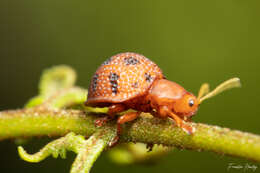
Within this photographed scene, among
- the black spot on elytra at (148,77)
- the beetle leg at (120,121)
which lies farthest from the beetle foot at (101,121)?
the black spot on elytra at (148,77)

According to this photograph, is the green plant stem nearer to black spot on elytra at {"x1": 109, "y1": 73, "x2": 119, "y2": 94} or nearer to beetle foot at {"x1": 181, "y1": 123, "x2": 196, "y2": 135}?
beetle foot at {"x1": 181, "y1": 123, "x2": 196, "y2": 135}

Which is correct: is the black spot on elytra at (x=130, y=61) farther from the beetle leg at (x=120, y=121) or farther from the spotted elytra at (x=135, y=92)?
the beetle leg at (x=120, y=121)

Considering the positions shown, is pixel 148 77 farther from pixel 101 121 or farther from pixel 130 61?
pixel 101 121

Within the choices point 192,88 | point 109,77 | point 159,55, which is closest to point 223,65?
point 192,88

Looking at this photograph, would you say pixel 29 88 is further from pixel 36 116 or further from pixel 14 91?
pixel 36 116

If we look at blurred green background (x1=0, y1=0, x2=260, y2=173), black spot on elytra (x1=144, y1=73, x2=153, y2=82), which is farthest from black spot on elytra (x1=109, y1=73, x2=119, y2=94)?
blurred green background (x1=0, y1=0, x2=260, y2=173)
